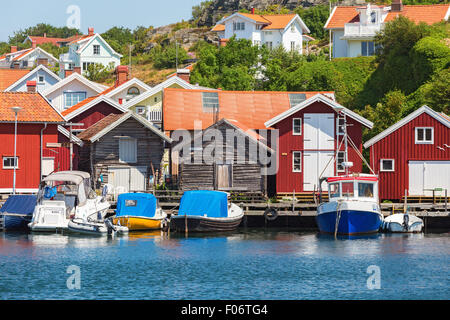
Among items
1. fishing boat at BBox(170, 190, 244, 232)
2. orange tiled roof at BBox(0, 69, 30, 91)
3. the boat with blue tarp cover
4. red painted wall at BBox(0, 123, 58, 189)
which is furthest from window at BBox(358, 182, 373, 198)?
orange tiled roof at BBox(0, 69, 30, 91)

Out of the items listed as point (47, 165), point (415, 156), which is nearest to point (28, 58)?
point (47, 165)

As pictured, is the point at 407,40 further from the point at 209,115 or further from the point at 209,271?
the point at 209,271

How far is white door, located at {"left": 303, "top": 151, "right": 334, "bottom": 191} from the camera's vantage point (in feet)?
194

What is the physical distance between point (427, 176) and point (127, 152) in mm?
21362

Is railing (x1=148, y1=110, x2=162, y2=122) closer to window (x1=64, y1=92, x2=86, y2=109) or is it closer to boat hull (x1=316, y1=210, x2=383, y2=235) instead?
window (x1=64, y1=92, x2=86, y2=109)

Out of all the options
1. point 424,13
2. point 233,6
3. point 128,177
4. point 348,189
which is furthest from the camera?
point 233,6

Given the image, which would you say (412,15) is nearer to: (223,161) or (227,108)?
(227,108)

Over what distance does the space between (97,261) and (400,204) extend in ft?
71.9

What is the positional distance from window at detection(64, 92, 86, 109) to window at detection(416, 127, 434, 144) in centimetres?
3773

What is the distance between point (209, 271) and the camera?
1513 inches

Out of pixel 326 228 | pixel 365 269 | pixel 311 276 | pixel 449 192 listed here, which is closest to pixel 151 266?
pixel 311 276

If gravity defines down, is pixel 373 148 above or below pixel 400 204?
above

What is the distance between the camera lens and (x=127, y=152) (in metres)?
60.7
